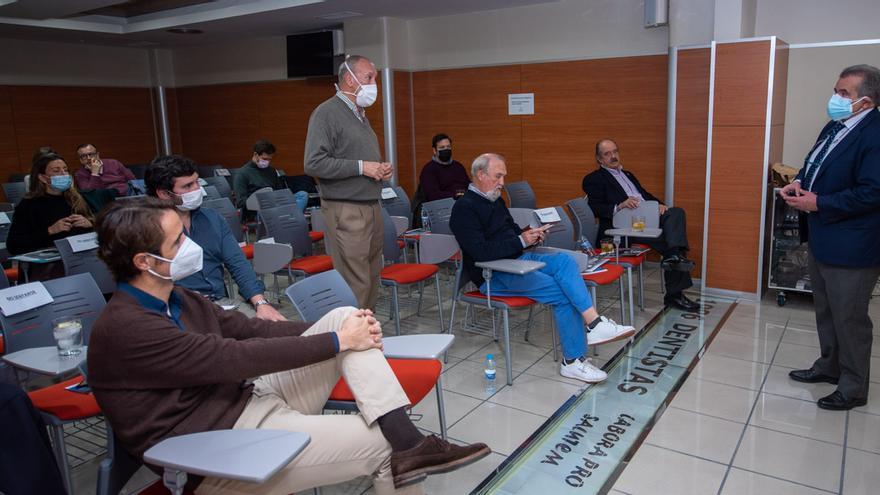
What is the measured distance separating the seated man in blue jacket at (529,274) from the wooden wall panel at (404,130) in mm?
4205

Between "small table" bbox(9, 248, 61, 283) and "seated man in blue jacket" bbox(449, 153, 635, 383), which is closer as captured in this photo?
"seated man in blue jacket" bbox(449, 153, 635, 383)

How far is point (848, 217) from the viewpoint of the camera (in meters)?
2.97

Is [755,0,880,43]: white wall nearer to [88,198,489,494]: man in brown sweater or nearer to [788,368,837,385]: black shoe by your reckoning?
[788,368,837,385]: black shoe

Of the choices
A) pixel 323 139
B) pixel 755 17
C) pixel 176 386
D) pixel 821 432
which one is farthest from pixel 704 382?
pixel 755 17

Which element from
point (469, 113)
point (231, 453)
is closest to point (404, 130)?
point (469, 113)

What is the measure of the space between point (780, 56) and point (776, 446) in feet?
11.0

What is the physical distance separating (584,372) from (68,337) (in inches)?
99.7

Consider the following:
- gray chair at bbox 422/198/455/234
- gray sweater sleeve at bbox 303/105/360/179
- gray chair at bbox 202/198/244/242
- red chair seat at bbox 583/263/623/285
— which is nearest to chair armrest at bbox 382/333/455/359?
gray sweater sleeve at bbox 303/105/360/179

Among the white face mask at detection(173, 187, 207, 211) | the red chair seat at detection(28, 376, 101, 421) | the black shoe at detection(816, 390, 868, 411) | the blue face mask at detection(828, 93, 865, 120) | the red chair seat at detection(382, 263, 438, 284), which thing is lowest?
the black shoe at detection(816, 390, 868, 411)

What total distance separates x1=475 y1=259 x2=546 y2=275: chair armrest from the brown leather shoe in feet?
4.53

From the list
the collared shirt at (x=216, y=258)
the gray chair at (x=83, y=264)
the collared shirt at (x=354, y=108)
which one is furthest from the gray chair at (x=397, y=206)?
the collared shirt at (x=216, y=258)

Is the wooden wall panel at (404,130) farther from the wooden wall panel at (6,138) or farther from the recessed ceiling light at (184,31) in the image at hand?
the wooden wall panel at (6,138)

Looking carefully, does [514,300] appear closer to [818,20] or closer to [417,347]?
[417,347]

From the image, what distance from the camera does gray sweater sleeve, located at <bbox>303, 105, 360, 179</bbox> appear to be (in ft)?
11.3
